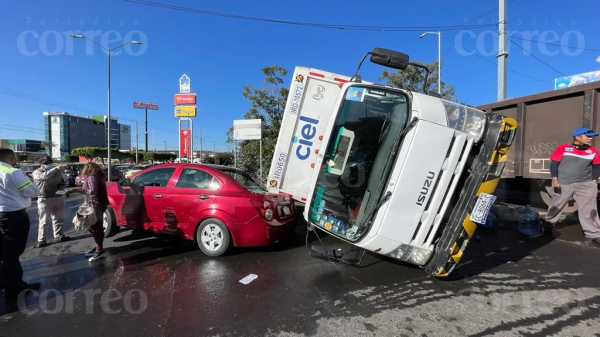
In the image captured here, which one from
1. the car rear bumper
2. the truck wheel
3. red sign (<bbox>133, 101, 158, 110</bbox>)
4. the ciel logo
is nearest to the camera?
the car rear bumper

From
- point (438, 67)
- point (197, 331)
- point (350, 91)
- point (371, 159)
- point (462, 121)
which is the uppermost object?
point (438, 67)

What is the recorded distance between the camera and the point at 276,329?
9.21 ft

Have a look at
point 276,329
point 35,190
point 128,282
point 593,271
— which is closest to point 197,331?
point 276,329

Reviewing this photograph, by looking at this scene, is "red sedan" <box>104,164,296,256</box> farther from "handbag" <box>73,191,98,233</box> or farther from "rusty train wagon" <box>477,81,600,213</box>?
"rusty train wagon" <box>477,81,600,213</box>

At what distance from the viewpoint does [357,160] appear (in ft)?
12.5

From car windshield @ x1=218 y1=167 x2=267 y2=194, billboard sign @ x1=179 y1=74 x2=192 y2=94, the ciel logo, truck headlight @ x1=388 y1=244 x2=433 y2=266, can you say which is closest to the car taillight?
car windshield @ x1=218 y1=167 x2=267 y2=194

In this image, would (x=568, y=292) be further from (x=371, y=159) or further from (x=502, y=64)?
(x=502, y=64)

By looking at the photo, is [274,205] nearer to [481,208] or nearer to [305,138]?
[305,138]

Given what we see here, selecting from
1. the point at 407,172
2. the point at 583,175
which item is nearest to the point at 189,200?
the point at 407,172

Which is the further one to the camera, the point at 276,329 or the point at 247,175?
the point at 247,175

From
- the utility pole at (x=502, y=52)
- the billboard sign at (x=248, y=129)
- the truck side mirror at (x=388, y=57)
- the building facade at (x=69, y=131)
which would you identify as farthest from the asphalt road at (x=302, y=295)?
the building facade at (x=69, y=131)

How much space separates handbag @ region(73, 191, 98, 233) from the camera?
14.6 ft

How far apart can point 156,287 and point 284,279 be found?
153 centimetres

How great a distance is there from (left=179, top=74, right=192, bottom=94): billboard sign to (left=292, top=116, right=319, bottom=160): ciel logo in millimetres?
11350
